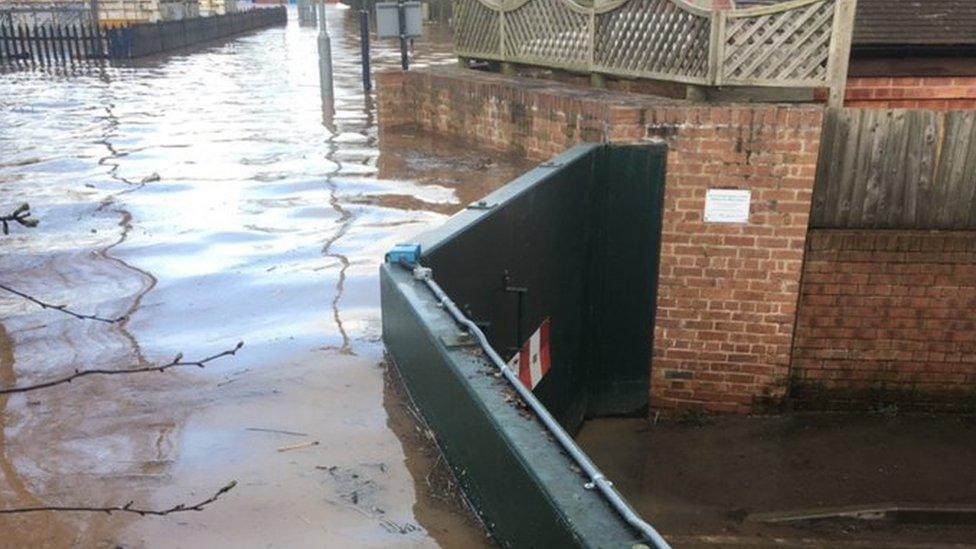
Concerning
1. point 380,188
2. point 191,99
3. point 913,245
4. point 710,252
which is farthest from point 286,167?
point 191,99

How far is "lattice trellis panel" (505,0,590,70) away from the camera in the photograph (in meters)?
8.79

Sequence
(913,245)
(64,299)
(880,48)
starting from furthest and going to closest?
(880,48), (913,245), (64,299)

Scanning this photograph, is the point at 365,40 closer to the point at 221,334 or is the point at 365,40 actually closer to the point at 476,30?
the point at 476,30

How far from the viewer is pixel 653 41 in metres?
7.83

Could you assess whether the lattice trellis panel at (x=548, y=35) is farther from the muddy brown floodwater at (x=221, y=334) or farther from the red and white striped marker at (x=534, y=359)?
the red and white striped marker at (x=534, y=359)

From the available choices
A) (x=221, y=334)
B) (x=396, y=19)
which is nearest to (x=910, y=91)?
(x=221, y=334)

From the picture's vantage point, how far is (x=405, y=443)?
3465mm

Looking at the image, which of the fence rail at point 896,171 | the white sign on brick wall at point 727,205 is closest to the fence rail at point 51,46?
the white sign on brick wall at point 727,205

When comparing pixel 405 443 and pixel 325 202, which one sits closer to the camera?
pixel 405 443

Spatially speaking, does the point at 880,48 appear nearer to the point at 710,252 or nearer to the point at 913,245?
the point at 913,245

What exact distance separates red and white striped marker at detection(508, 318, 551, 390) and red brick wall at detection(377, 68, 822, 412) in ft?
4.68

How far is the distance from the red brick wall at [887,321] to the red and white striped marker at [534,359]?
→ 236cm

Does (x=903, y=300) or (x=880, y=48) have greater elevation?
(x=880, y=48)

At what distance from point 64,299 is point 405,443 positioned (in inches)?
117
